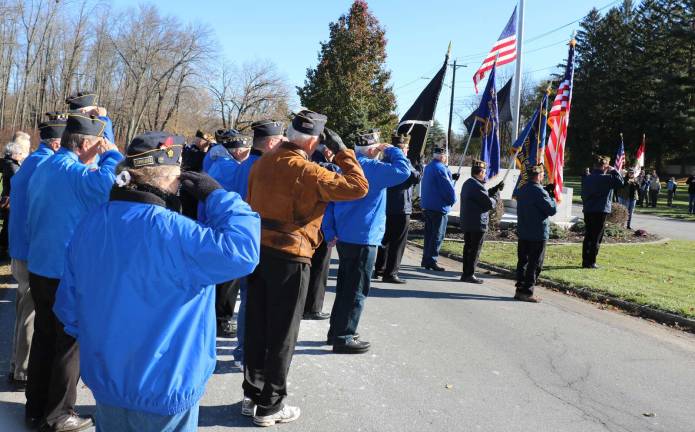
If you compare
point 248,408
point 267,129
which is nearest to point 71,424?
point 248,408

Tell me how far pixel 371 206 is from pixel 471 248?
15.0 ft

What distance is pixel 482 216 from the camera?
9.62 m

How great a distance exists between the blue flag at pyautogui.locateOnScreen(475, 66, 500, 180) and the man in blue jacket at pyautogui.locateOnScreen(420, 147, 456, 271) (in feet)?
11.3

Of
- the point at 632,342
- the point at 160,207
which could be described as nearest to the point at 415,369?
the point at 632,342

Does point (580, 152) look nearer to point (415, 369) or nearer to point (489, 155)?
point (489, 155)

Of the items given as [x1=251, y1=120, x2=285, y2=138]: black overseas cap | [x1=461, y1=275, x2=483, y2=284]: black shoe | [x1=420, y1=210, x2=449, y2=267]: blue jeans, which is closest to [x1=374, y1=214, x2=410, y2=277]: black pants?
[x1=461, y1=275, x2=483, y2=284]: black shoe

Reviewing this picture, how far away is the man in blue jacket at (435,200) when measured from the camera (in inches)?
413

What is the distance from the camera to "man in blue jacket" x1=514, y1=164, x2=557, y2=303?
8391mm

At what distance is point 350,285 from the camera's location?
5465 millimetres

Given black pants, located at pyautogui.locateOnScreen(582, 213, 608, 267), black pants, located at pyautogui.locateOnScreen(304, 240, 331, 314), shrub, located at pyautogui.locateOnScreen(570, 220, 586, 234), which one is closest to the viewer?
black pants, located at pyautogui.locateOnScreen(304, 240, 331, 314)

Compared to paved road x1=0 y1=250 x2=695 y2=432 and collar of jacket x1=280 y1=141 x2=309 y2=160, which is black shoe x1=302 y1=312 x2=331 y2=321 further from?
collar of jacket x1=280 y1=141 x2=309 y2=160

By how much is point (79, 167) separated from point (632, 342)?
6.01 metres

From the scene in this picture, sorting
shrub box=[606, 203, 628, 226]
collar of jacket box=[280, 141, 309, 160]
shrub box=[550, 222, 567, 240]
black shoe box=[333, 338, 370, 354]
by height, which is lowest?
black shoe box=[333, 338, 370, 354]

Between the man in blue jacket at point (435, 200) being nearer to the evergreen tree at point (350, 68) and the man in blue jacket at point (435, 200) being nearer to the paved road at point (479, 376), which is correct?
the paved road at point (479, 376)
